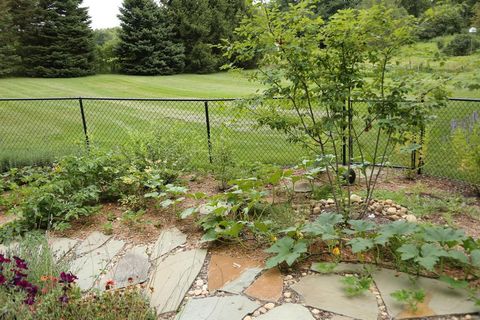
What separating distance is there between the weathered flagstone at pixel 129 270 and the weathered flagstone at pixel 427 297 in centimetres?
148

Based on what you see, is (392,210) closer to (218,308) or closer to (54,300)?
(218,308)

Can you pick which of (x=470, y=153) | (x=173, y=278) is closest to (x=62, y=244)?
(x=173, y=278)

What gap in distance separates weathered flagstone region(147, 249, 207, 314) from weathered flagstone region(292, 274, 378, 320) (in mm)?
680

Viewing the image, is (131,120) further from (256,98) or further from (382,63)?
(382,63)

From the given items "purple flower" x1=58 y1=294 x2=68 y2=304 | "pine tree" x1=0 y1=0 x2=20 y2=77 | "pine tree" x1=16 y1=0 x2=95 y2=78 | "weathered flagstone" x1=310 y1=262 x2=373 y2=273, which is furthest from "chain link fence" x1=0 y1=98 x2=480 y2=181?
"pine tree" x1=0 y1=0 x2=20 y2=77

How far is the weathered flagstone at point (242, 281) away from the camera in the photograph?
229cm

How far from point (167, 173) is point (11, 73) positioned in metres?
21.6

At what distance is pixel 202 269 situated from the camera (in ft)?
8.36

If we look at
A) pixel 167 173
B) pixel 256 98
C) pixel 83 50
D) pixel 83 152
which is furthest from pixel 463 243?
pixel 83 50

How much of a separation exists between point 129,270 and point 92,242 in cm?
62

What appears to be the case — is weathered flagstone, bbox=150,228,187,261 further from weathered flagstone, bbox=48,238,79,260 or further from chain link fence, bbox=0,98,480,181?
chain link fence, bbox=0,98,480,181

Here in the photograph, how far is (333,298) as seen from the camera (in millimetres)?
2115

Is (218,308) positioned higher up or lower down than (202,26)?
lower down

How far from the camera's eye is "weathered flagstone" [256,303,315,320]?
1.99 meters
